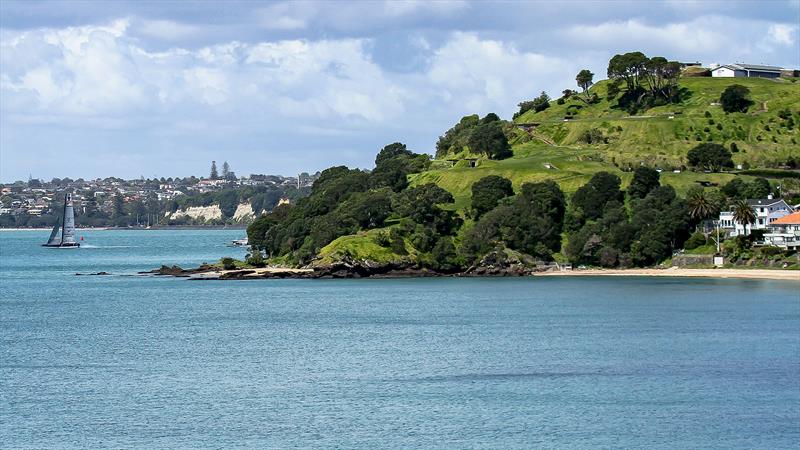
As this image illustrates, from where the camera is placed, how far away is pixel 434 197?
17712cm

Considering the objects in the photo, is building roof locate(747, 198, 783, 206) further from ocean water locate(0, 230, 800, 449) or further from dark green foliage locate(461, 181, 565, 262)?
ocean water locate(0, 230, 800, 449)

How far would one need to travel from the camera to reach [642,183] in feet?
568

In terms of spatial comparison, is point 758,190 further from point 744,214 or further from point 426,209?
point 426,209

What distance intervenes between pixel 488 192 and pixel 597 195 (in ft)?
52.1

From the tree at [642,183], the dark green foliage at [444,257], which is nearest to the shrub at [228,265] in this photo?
the dark green foliage at [444,257]

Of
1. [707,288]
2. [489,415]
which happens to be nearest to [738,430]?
[489,415]

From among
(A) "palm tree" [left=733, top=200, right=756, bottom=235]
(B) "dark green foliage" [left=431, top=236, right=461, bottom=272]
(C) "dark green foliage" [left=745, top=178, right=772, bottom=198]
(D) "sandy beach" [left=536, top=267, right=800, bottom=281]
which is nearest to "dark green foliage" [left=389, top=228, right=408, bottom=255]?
(B) "dark green foliage" [left=431, top=236, right=461, bottom=272]

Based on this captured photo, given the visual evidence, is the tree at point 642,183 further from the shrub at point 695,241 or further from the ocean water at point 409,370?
the ocean water at point 409,370

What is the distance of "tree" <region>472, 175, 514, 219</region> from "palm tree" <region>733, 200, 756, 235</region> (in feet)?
113

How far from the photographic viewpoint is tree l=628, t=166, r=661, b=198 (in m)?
173

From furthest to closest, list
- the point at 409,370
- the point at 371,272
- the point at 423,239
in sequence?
the point at 423,239 < the point at 371,272 < the point at 409,370

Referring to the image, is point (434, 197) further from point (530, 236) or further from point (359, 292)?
point (359, 292)

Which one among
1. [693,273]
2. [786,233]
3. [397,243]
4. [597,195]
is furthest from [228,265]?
[786,233]

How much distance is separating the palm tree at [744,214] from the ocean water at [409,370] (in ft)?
80.3
